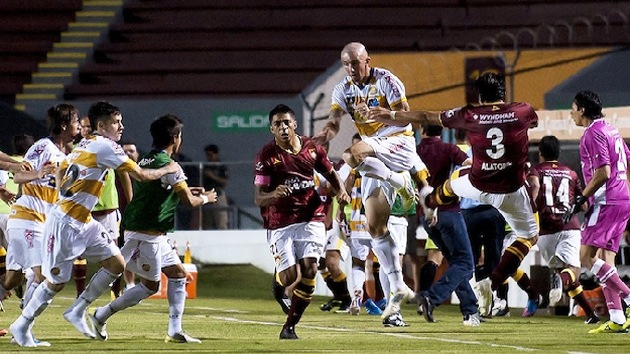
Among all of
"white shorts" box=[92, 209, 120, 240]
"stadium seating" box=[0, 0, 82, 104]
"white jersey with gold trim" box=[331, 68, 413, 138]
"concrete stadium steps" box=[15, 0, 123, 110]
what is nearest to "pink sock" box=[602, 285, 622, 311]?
"white jersey with gold trim" box=[331, 68, 413, 138]

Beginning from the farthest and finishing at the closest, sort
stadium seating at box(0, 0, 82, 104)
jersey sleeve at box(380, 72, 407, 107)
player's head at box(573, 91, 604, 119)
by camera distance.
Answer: stadium seating at box(0, 0, 82, 104) → jersey sleeve at box(380, 72, 407, 107) → player's head at box(573, 91, 604, 119)

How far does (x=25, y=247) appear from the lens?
43.7 feet

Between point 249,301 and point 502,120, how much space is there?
7.64 m

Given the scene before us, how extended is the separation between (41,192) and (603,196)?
16.8 feet

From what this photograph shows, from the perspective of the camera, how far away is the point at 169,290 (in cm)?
1103

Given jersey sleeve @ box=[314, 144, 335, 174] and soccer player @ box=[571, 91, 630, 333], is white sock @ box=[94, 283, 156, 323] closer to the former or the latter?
jersey sleeve @ box=[314, 144, 335, 174]

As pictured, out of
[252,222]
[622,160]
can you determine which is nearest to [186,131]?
[252,222]

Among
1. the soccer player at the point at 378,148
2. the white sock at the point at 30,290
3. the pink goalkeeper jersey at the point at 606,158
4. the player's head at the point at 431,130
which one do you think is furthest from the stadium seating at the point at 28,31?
the pink goalkeeper jersey at the point at 606,158

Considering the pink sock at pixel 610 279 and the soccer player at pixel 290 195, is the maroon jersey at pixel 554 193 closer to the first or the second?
the pink sock at pixel 610 279

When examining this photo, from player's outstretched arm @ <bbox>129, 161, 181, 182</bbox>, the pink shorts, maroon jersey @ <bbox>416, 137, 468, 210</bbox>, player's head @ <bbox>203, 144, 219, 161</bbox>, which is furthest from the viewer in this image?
player's head @ <bbox>203, 144, 219, 161</bbox>

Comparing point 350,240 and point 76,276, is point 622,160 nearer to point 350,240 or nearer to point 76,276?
point 350,240

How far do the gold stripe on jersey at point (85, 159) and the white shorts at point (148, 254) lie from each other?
75cm

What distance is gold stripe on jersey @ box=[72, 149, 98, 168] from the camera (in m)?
10.4

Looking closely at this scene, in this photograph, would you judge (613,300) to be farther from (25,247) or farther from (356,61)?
(25,247)
